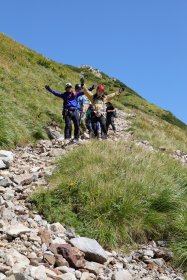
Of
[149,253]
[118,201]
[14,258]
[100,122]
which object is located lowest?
[14,258]

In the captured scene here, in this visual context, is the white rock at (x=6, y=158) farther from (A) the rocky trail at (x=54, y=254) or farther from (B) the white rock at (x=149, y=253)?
(B) the white rock at (x=149, y=253)

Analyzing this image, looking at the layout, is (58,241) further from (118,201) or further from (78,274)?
(118,201)

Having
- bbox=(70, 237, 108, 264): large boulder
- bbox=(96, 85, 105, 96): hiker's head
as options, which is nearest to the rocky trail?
bbox=(70, 237, 108, 264): large boulder

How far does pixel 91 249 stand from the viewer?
6.19 m

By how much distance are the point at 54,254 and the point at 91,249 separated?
65cm

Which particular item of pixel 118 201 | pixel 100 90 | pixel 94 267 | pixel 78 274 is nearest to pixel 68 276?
pixel 78 274

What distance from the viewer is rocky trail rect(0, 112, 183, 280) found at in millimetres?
5219

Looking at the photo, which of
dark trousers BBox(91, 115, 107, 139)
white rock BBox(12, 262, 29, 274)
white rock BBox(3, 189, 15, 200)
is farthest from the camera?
dark trousers BBox(91, 115, 107, 139)

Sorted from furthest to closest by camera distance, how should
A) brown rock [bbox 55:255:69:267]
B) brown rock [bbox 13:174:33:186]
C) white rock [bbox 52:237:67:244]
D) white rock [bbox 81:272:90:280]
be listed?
brown rock [bbox 13:174:33:186], white rock [bbox 52:237:67:244], brown rock [bbox 55:255:69:267], white rock [bbox 81:272:90:280]

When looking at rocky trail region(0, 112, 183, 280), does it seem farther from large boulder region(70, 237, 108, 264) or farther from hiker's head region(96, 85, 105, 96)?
hiker's head region(96, 85, 105, 96)

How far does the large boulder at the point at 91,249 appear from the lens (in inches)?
242

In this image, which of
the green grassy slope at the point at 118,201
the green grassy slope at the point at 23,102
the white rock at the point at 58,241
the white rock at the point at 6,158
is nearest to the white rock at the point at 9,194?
the green grassy slope at the point at 118,201

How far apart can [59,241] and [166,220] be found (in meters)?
2.27

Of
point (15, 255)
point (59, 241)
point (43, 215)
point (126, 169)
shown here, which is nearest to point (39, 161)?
point (126, 169)
